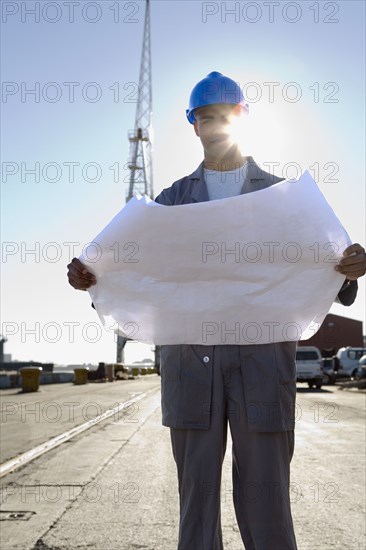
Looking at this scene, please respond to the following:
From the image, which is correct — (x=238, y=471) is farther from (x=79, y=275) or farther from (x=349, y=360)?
(x=349, y=360)

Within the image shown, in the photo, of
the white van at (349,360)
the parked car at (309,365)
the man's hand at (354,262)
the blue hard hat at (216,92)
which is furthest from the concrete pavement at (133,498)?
the white van at (349,360)

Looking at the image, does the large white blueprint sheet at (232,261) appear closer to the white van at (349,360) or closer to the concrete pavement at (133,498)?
the concrete pavement at (133,498)

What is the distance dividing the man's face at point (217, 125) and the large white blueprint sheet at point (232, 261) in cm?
33

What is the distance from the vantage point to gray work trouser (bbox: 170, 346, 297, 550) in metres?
2.29

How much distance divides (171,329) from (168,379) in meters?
0.18

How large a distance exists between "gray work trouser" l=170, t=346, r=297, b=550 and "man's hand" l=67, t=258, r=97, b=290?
54 cm

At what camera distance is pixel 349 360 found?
42531 millimetres

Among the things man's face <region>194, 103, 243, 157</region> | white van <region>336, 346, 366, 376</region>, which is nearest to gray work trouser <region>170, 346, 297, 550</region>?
man's face <region>194, 103, 243, 157</region>

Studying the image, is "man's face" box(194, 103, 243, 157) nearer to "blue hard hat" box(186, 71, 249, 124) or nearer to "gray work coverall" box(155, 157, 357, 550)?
"blue hard hat" box(186, 71, 249, 124)

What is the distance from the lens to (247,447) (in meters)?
2.32

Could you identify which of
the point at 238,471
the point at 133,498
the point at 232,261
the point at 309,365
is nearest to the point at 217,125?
the point at 232,261

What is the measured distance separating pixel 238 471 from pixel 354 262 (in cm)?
83

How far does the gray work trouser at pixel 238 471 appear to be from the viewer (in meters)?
2.29

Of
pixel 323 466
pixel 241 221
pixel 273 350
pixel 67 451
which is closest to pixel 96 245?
pixel 241 221
